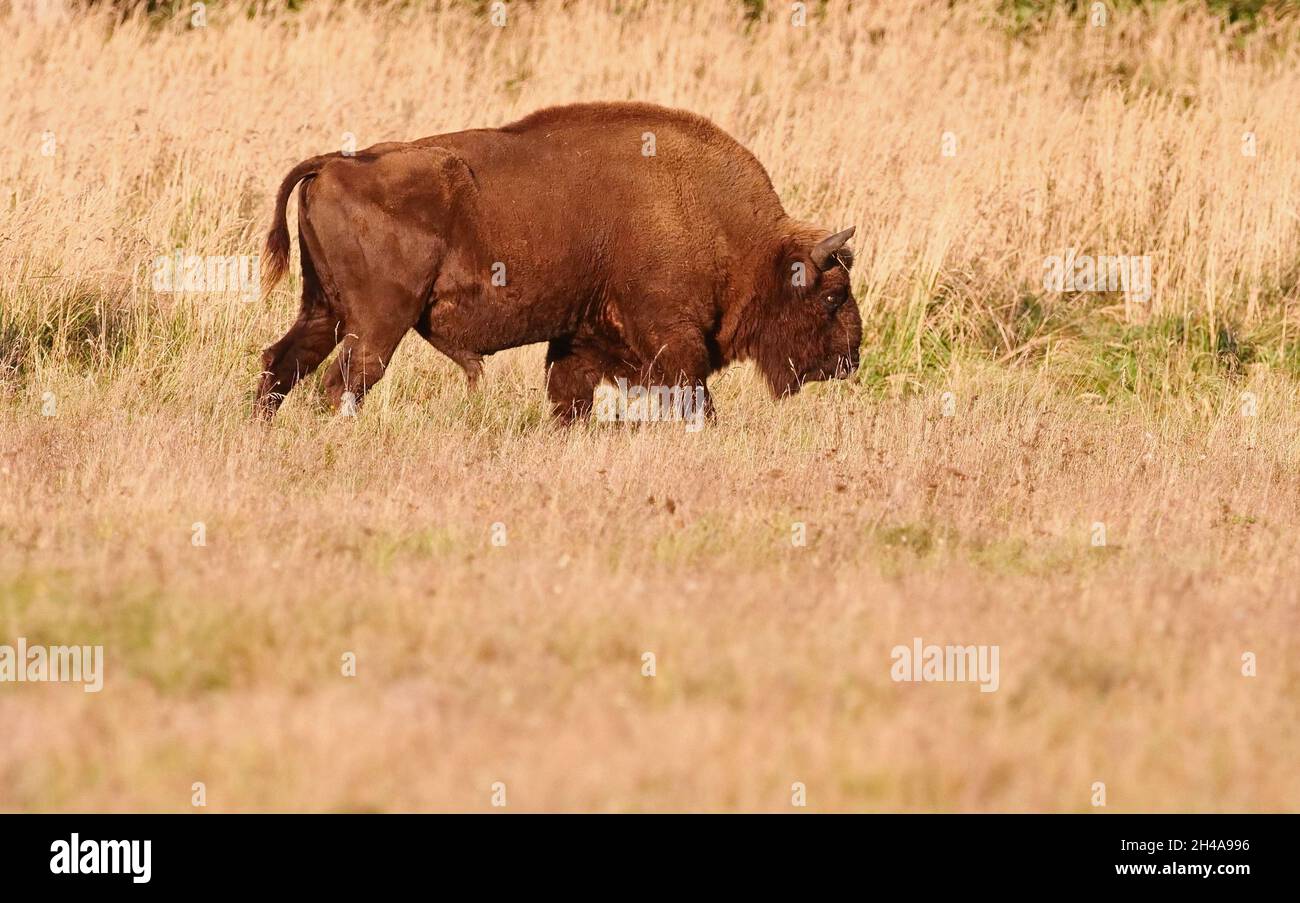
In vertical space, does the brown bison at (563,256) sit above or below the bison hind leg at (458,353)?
above

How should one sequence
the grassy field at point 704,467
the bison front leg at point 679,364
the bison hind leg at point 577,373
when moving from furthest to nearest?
the bison hind leg at point 577,373 → the bison front leg at point 679,364 → the grassy field at point 704,467

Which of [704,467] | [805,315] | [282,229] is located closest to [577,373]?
[805,315]

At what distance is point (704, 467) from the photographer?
886cm

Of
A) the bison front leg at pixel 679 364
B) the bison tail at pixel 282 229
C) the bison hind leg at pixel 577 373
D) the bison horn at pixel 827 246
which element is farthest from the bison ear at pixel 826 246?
the bison tail at pixel 282 229

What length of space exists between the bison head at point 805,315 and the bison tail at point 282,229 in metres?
2.50

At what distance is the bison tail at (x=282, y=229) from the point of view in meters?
9.44

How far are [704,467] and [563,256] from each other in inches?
60.0

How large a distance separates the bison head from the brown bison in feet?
0.04

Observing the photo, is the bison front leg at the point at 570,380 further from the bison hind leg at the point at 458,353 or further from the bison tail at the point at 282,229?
the bison tail at the point at 282,229

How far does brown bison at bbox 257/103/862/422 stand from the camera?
9.42 meters

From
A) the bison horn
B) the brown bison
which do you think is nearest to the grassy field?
the brown bison

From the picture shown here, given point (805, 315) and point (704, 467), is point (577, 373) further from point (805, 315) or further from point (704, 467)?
point (704, 467)

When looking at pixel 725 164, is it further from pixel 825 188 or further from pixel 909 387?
pixel 825 188
